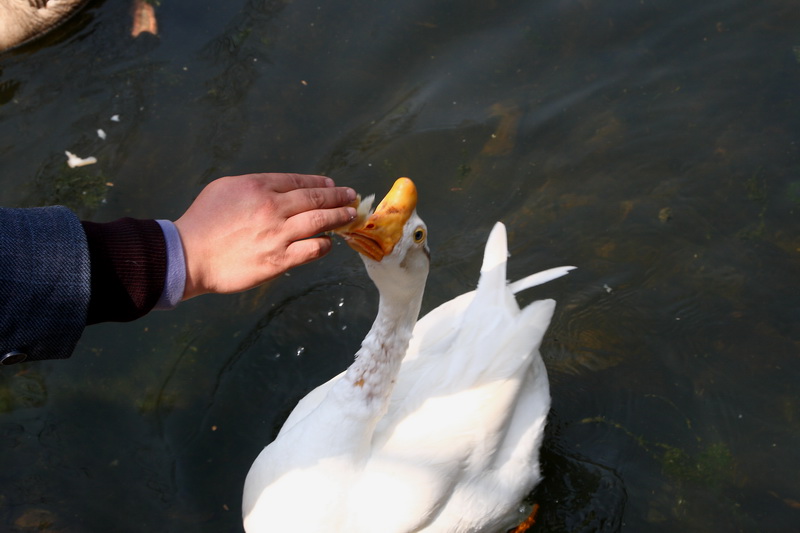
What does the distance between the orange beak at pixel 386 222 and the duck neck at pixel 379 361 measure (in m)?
0.47

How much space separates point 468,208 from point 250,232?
2.35 meters

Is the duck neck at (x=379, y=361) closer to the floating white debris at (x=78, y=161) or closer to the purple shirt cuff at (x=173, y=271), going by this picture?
the purple shirt cuff at (x=173, y=271)

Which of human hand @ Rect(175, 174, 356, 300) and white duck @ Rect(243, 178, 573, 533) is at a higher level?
human hand @ Rect(175, 174, 356, 300)

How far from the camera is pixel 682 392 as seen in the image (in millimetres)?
3412

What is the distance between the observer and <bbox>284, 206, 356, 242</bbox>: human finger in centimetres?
184

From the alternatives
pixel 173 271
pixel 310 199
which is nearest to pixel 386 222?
pixel 310 199

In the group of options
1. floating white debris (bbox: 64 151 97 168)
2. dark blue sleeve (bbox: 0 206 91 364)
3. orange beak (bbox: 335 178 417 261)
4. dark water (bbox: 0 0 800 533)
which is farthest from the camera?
floating white debris (bbox: 64 151 97 168)

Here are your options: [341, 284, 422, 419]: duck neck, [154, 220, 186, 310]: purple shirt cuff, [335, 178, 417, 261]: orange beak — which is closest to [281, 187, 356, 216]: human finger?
[335, 178, 417, 261]: orange beak

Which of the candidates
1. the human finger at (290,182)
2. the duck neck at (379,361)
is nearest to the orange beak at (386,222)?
the human finger at (290,182)

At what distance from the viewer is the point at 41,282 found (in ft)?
5.46

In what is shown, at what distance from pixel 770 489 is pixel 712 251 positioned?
1246 mm

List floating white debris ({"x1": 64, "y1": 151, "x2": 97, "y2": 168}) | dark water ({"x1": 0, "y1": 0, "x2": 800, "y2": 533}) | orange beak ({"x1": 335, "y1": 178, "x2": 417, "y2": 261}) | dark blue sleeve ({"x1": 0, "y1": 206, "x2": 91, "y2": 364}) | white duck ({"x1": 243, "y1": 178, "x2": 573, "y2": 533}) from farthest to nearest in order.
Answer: floating white debris ({"x1": 64, "y1": 151, "x2": 97, "y2": 168}), dark water ({"x1": 0, "y1": 0, "x2": 800, "y2": 533}), white duck ({"x1": 243, "y1": 178, "x2": 573, "y2": 533}), orange beak ({"x1": 335, "y1": 178, "x2": 417, "y2": 261}), dark blue sleeve ({"x1": 0, "y1": 206, "x2": 91, "y2": 364})

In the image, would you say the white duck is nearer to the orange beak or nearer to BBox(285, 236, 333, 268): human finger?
the orange beak

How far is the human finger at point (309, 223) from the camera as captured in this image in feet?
6.05
